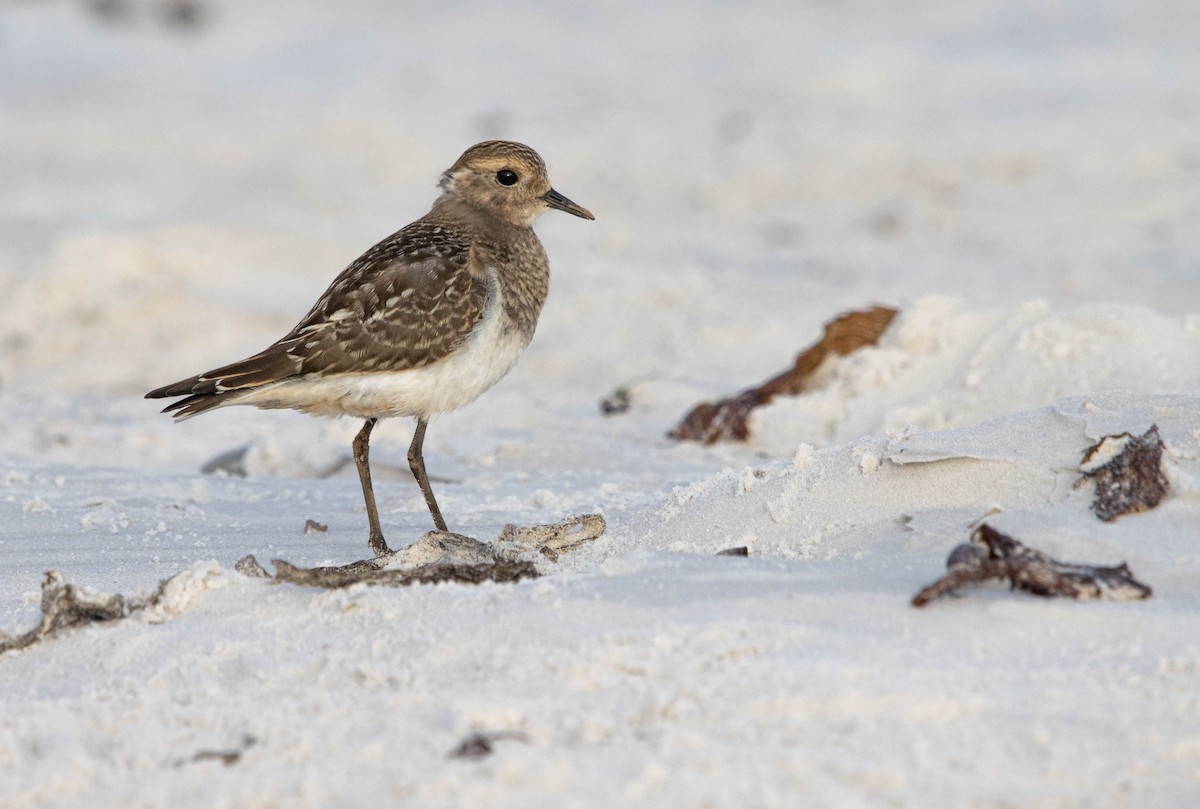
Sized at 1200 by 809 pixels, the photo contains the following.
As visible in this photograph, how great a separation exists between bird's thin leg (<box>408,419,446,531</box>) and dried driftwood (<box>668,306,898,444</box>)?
1.85m

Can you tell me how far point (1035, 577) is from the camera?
2.96 m

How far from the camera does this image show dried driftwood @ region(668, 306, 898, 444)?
Result: 21.8 ft

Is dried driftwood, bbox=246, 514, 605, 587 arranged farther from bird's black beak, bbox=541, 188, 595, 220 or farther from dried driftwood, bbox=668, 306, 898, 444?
dried driftwood, bbox=668, 306, 898, 444

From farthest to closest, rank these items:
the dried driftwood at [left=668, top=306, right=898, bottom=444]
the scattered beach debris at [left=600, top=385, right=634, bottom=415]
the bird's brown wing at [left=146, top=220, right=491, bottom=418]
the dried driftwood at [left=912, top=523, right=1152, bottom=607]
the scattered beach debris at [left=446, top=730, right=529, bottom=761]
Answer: the scattered beach debris at [left=600, top=385, right=634, bottom=415], the dried driftwood at [left=668, top=306, right=898, bottom=444], the bird's brown wing at [left=146, top=220, right=491, bottom=418], the dried driftwood at [left=912, top=523, right=1152, bottom=607], the scattered beach debris at [left=446, top=730, right=529, bottom=761]

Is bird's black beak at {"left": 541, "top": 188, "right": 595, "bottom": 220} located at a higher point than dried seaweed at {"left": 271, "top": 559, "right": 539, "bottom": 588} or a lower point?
higher

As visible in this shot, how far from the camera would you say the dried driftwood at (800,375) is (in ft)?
21.8

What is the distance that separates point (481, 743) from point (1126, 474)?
5.40ft

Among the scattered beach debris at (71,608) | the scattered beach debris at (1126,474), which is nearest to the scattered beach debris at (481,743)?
the scattered beach debris at (71,608)

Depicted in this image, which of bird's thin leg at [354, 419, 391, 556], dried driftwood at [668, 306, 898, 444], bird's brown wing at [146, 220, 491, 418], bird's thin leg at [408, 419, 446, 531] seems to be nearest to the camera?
bird's thin leg at [354, 419, 391, 556]

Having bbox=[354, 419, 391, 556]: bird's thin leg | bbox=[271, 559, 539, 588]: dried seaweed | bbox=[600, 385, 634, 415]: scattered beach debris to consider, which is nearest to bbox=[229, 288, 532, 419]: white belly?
bbox=[354, 419, 391, 556]: bird's thin leg

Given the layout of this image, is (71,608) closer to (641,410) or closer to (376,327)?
(376,327)

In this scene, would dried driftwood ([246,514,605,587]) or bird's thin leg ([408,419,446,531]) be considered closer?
dried driftwood ([246,514,605,587])

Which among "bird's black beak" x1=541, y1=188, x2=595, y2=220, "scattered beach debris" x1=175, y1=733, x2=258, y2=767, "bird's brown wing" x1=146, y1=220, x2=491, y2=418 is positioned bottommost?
"scattered beach debris" x1=175, y1=733, x2=258, y2=767

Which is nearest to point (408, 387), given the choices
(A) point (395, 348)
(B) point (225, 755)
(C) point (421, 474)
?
(A) point (395, 348)
